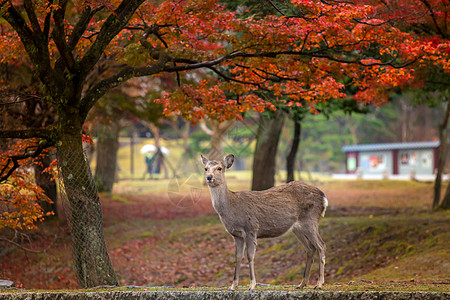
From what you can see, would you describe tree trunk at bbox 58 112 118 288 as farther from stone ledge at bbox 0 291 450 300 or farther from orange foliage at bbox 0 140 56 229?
stone ledge at bbox 0 291 450 300

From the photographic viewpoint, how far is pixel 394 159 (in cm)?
4588

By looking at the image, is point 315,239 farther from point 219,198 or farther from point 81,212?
point 81,212

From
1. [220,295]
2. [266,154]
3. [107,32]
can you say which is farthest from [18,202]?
[266,154]

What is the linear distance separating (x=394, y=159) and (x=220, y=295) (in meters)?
41.2

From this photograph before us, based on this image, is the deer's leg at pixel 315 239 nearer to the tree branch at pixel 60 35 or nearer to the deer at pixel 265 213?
the deer at pixel 265 213

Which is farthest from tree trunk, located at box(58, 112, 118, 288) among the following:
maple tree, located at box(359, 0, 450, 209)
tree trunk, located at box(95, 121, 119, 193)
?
tree trunk, located at box(95, 121, 119, 193)

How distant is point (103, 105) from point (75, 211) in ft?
39.4

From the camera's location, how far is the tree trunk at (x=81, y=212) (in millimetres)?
9664

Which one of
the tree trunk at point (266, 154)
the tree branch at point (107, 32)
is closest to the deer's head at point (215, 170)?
the tree branch at point (107, 32)

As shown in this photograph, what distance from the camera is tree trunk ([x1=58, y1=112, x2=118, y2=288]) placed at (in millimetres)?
9664

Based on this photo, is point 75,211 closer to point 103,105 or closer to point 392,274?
point 392,274

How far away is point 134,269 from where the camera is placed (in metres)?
16.4

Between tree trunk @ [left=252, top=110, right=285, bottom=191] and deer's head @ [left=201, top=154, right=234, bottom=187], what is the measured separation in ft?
43.6

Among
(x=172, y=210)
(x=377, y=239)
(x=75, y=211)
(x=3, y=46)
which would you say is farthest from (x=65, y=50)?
(x=172, y=210)
